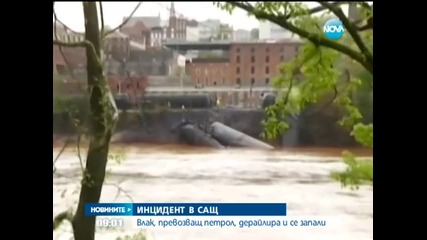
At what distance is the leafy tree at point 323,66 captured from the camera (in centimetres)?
169

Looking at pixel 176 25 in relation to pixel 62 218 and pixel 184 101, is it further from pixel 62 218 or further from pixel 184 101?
pixel 62 218

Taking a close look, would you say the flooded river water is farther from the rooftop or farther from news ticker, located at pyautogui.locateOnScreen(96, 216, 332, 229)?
the rooftop

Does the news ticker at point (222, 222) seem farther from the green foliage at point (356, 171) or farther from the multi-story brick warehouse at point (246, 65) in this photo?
the multi-story brick warehouse at point (246, 65)

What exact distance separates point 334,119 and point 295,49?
8.8 inches

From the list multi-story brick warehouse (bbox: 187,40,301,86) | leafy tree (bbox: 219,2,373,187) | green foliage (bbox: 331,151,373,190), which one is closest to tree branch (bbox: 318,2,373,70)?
leafy tree (bbox: 219,2,373,187)

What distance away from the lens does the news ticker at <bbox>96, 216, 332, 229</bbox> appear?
5.50 feet

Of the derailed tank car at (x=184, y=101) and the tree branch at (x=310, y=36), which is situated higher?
the tree branch at (x=310, y=36)

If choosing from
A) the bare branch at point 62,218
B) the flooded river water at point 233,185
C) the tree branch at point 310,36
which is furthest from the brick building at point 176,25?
the bare branch at point 62,218

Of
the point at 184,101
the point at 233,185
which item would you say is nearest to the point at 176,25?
the point at 184,101

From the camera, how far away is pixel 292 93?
67.7 inches

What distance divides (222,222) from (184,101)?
→ 0.35m
